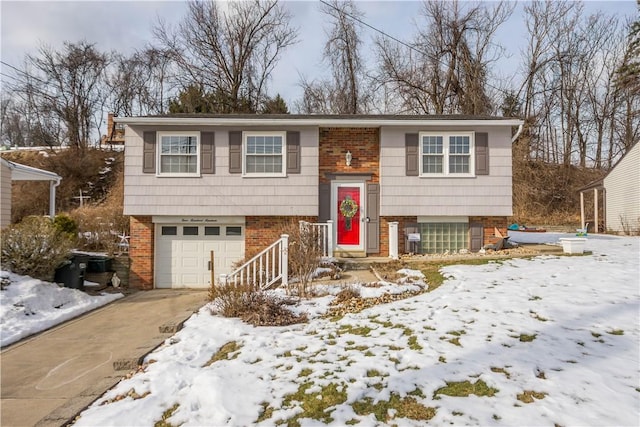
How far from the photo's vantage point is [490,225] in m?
11.2

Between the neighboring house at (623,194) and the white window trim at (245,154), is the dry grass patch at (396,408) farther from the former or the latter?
the neighboring house at (623,194)

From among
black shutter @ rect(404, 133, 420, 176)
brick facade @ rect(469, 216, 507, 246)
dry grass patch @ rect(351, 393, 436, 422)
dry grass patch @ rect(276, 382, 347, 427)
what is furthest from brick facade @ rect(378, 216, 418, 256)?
dry grass patch @ rect(351, 393, 436, 422)

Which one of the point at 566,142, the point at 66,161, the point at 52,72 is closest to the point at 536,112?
the point at 566,142

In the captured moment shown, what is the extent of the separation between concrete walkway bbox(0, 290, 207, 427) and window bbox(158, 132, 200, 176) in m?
4.32

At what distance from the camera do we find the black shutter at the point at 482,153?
430 inches

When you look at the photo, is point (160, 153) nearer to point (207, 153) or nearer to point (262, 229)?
point (207, 153)

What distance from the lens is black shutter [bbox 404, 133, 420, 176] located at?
10.9 metres

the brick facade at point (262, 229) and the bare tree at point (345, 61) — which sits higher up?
the bare tree at point (345, 61)

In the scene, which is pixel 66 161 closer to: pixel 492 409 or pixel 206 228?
pixel 206 228

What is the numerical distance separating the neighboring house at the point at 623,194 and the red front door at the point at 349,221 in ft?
45.1

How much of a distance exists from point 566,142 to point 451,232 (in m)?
21.8

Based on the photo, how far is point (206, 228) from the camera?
1130cm

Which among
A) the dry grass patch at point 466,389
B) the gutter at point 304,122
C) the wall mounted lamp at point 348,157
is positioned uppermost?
the gutter at point 304,122

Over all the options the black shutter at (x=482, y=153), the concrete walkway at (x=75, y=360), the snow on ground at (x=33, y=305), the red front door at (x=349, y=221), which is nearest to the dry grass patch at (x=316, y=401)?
the concrete walkway at (x=75, y=360)
